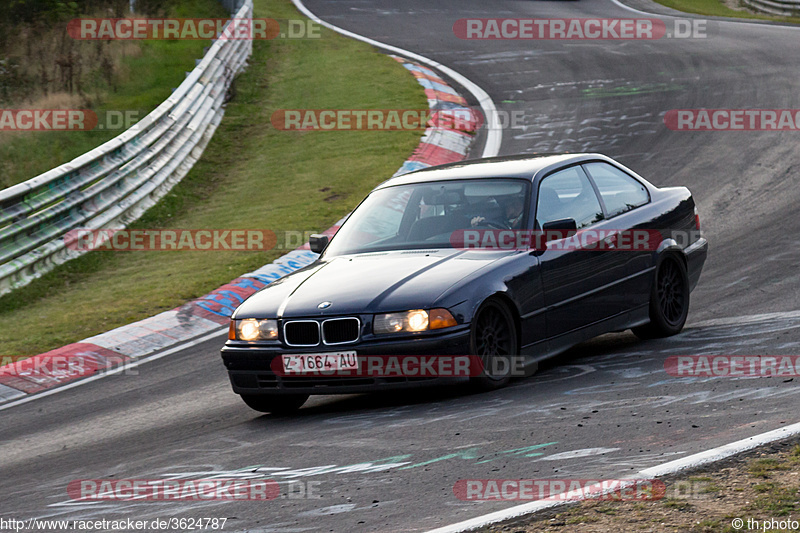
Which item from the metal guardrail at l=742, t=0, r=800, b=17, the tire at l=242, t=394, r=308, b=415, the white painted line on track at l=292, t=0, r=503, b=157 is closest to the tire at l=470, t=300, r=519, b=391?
the tire at l=242, t=394, r=308, b=415

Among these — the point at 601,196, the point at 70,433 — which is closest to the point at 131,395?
the point at 70,433

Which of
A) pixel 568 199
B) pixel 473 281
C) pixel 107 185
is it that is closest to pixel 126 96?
pixel 107 185

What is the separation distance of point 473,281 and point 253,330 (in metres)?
1.42

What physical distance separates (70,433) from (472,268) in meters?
2.95

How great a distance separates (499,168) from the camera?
7.45m

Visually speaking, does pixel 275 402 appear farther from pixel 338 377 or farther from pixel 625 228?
pixel 625 228

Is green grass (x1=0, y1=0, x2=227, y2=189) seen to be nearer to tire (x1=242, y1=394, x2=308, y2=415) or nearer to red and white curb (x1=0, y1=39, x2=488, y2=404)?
red and white curb (x1=0, y1=39, x2=488, y2=404)

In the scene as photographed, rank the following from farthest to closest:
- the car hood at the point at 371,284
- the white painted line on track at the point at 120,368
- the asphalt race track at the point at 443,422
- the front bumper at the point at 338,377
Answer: the white painted line on track at the point at 120,368, the car hood at the point at 371,284, the front bumper at the point at 338,377, the asphalt race track at the point at 443,422

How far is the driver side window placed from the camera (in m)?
7.14

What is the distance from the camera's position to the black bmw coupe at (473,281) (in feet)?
20.0

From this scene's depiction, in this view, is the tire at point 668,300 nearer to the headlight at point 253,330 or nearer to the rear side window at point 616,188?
the rear side window at point 616,188

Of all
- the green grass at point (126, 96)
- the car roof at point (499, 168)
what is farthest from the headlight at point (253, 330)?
the green grass at point (126, 96)

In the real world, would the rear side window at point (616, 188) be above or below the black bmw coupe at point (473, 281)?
above

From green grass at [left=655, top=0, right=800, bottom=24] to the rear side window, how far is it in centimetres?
2359
